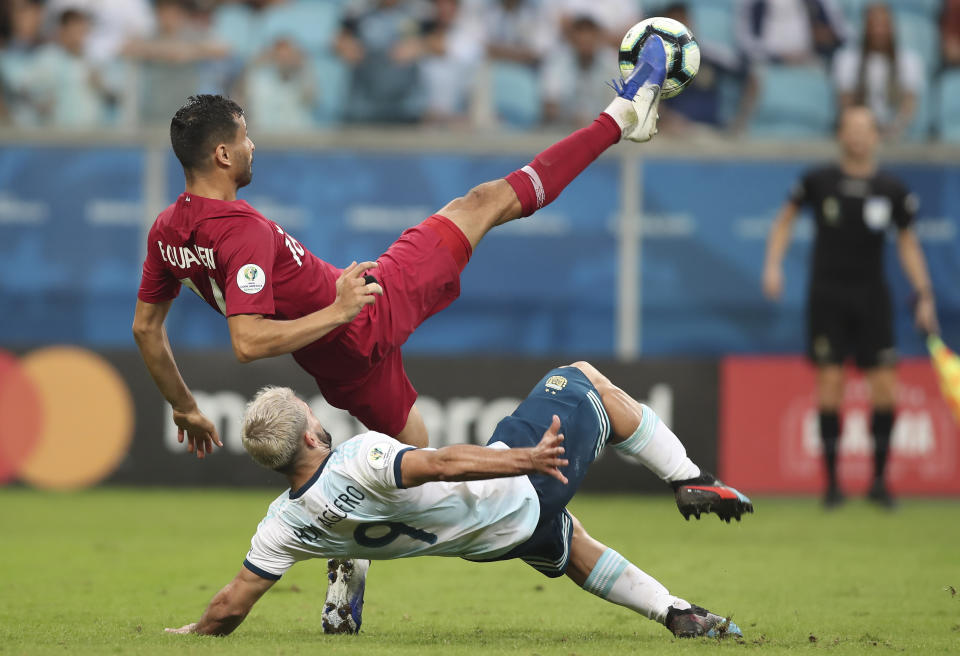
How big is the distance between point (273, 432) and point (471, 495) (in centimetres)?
81

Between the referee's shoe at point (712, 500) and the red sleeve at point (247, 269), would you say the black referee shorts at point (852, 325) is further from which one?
the red sleeve at point (247, 269)

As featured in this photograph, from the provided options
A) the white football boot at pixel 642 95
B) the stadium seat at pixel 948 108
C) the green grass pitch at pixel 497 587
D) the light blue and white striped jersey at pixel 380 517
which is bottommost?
the green grass pitch at pixel 497 587

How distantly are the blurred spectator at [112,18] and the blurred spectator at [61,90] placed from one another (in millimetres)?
482

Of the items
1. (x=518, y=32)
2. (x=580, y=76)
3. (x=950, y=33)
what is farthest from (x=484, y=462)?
(x=950, y=33)

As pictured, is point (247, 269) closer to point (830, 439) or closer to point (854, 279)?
point (830, 439)

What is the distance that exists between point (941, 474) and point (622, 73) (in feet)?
23.1

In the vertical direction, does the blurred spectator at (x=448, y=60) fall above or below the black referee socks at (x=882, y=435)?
above

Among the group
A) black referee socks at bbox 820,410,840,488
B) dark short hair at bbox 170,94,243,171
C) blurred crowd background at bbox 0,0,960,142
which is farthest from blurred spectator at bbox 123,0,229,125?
dark short hair at bbox 170,94,243,171

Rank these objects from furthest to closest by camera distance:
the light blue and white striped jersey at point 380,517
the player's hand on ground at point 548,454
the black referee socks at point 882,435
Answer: the black referee socks at point 882,435 < the light blue and white striped jersey at point 380,517 < the player's hand on ground at point 548,454

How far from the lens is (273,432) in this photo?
5152 mm

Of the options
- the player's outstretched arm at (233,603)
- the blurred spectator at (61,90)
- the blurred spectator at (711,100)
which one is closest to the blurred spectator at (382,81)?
the blurred spectator at (61,90)

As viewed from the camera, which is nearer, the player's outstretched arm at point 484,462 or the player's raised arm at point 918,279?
the player's outstretched arm at point 484,462

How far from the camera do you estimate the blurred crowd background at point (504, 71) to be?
13.3 meters

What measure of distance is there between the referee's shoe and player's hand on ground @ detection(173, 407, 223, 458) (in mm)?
2286
